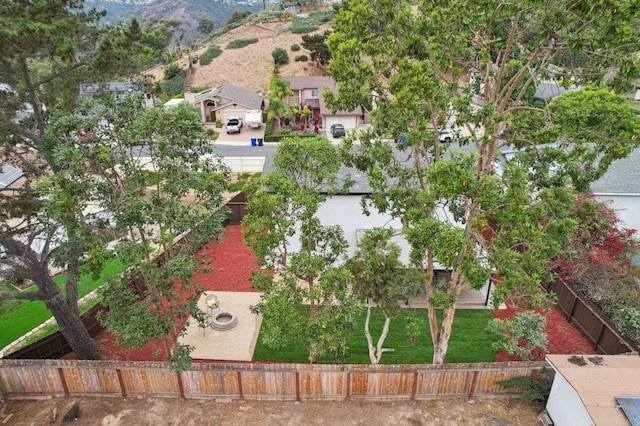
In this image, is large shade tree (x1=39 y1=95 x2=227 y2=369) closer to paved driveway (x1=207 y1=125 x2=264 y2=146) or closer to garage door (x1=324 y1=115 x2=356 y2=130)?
paved driveway (x1=207 y1=125 x2=264 y2=146)

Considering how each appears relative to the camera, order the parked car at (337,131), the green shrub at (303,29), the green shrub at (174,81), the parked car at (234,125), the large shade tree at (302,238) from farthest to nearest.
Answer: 1. the green shrub at (303,29)
2. the green shrub at (174,81)
3. the parked car at (234,125)
4. the parked car at (337,131)
5. the large shade tree at (302,238)

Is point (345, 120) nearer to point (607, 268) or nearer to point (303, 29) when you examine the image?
point (607, 268)

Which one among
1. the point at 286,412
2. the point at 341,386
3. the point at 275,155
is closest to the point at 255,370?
the point at 286,412

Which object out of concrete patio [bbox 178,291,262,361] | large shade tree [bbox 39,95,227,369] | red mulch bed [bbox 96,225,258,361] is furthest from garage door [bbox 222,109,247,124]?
large shade tree [bbox 39,95,227,369]

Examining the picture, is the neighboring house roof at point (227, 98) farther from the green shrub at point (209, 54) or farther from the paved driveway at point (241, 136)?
the green shrub at point (209, 54)

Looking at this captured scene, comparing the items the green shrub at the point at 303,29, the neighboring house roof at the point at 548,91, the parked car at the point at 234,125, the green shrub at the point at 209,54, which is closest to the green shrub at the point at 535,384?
the neighboring house roof at the point at 548,91

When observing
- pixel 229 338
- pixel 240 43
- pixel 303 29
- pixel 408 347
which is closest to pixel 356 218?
pixel 408 347

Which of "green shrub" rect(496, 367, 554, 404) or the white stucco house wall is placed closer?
"green shrub" rect(496, 367, 554, 404)
